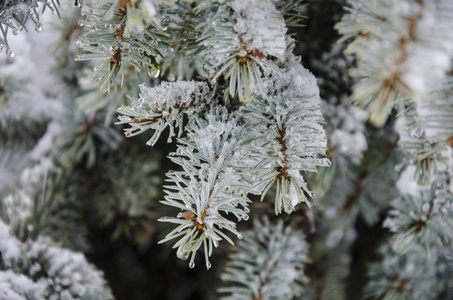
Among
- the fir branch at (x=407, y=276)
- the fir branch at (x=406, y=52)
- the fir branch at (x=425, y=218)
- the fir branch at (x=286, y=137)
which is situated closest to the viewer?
the fir branch at (x=406, y=52)

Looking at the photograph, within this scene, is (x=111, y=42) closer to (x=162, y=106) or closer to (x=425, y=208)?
(x=162, y=106)

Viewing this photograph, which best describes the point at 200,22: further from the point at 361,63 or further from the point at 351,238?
the point at 351,238

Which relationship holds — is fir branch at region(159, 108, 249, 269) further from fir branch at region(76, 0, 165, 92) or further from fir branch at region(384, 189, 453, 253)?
fir branch at region(384, 189, 453, 253)

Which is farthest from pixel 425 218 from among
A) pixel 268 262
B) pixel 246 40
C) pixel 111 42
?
pixel 111 42

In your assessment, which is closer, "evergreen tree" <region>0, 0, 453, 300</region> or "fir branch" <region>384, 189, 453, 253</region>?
"evergreen tree" <region>0, 0, 453, 300</region>

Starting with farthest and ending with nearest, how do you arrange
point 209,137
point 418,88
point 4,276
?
point 4,276, point 209,137, point 418,88

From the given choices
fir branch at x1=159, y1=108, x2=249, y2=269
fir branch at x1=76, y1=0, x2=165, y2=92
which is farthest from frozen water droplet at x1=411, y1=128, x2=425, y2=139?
fir branch at x1=76, y1=0, x2=165, y2=92

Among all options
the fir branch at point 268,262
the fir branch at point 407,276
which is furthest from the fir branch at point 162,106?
the fir branch at point 407,276

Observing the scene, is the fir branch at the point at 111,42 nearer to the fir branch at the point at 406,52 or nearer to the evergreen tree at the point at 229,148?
the evergreen tree at the point at 229,148

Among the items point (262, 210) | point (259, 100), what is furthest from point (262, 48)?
point (262, 210)
